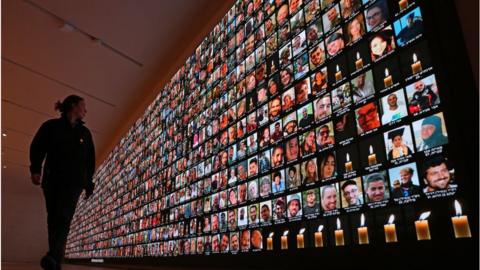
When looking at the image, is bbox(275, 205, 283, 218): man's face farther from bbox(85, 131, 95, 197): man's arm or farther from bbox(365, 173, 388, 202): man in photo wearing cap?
bbox(85, 131, 95, 197): man's arm

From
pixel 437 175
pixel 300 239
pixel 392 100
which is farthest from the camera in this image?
pixel 300 239

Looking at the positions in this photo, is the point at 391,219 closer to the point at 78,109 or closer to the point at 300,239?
the point at 300,239

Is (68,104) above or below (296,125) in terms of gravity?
above

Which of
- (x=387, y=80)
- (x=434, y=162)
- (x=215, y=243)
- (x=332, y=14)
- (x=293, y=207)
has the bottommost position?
(x=215, y=243)

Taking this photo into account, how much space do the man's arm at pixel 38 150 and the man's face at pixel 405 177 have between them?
2186mm

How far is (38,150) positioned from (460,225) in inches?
95.6

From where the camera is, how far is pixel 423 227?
1.47m

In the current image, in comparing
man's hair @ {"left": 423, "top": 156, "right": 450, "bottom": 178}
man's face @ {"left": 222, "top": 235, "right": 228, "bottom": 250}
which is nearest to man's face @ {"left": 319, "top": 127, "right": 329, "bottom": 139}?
man's hair @ {"left": 423, "top": 156, "right": 450, "bottom": 178}

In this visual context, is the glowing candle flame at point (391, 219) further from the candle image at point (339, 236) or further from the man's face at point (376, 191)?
the candle image at point (339, 236)

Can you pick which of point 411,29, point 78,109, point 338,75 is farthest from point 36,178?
point 411,29

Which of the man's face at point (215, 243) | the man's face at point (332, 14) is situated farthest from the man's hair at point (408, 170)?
the man's face at point (215, 243)

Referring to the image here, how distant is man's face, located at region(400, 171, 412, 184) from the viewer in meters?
1.56

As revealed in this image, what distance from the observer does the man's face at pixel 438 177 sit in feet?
4.62

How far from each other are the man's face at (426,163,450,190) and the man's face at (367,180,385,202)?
0.23 meters
